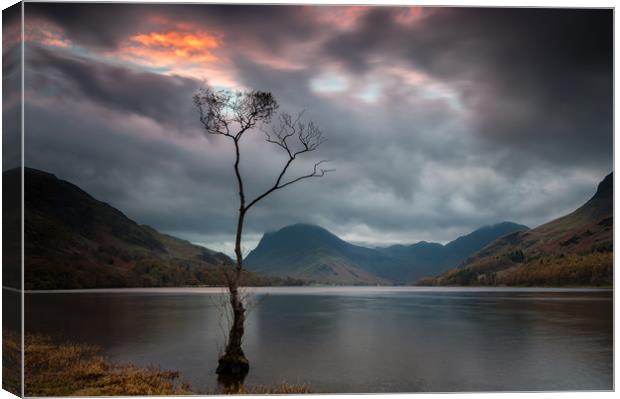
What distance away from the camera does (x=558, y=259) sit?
134125 millimetres

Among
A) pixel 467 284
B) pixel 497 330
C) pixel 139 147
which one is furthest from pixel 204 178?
pixel 497 330

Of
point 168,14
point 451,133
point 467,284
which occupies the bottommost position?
point 467,284

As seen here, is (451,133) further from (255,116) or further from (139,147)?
(255,116)

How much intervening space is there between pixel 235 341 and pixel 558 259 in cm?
13496

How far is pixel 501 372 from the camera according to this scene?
15359 mm

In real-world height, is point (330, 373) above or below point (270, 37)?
below

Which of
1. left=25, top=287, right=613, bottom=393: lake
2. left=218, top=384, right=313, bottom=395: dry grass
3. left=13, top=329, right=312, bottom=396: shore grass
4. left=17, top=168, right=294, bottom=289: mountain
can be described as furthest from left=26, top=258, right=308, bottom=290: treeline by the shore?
left=218, top=384, right=313, bottom=395: dry grass

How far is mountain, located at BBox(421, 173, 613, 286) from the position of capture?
373 feet

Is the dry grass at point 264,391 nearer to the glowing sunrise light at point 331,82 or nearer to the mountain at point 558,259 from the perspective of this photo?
the glowing sunrise light at point 331,82

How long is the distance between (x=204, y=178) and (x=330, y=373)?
463 ft

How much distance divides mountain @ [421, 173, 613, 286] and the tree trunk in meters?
94.2

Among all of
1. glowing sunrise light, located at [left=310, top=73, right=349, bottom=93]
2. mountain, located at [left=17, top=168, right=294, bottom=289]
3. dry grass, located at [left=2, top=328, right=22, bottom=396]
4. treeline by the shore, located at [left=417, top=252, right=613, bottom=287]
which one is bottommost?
treeline by the shore, located at [left=417, top=252, right=613, bottom=287]

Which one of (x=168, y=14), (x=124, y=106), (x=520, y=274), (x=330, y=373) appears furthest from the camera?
(x=520, y=274)

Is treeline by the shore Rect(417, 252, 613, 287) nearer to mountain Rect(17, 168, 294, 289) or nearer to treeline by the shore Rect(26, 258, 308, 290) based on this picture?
treeline by the shore Rect(26, 258, 308, 290)
